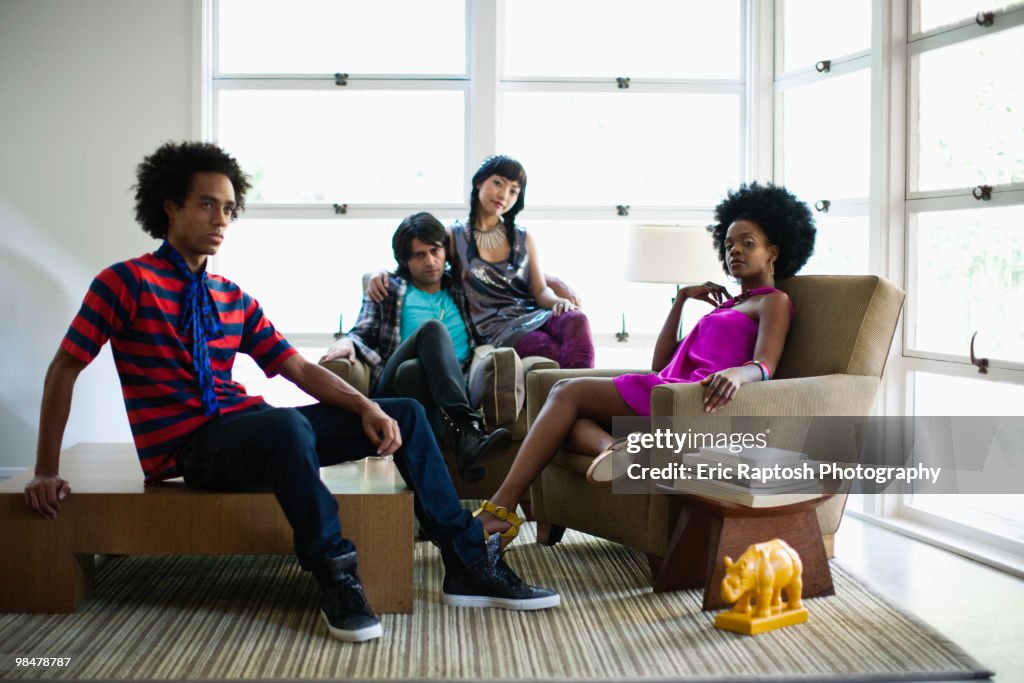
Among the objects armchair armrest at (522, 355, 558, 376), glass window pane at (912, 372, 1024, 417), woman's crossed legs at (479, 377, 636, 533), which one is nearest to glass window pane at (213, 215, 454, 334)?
armchair armrest at (522, 355, 558, 376)

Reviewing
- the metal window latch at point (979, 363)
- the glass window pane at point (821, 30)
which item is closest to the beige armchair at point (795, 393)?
the metal window latch at point (979, 363)

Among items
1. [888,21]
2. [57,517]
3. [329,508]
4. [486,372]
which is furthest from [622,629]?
[888,21]

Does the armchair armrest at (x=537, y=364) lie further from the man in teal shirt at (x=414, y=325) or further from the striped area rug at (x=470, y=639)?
the striped area rug at (x=470, y=639)

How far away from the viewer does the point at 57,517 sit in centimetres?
246

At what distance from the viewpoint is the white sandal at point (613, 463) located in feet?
9.15

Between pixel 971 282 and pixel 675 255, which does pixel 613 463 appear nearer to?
pixel 675 255

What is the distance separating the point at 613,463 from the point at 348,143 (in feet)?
8.54

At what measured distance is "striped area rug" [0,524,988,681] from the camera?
7.06 ft

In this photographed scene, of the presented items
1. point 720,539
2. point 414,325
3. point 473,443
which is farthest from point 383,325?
point 720,539

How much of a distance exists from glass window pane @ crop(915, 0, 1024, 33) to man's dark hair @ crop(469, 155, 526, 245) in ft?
5.17

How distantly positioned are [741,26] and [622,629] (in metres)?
3.38

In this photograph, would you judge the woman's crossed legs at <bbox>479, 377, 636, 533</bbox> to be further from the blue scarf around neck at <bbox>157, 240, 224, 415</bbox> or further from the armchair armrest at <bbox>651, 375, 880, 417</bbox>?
the blue scarf around neck at <bbox>157, 240, 224, 415</bbox>

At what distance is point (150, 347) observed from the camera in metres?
2.39

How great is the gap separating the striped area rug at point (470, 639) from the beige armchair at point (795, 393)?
185 mm
